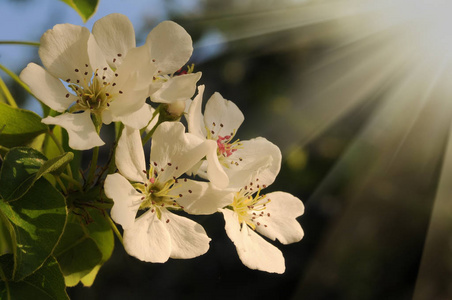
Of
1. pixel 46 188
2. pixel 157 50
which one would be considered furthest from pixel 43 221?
pixel 157 50

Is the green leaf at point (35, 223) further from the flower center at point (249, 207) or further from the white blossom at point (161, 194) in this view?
the flower center at point (249, 207)

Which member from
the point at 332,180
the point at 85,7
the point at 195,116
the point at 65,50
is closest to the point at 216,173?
the point at 195,116

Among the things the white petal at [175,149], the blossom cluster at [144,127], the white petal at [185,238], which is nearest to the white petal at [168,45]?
the blossom cluster at [144,127]

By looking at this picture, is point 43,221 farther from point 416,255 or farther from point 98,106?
point 416,255

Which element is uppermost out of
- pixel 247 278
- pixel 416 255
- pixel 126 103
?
pixel 126 103

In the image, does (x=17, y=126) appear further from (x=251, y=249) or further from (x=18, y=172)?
(x=251, y=249)
